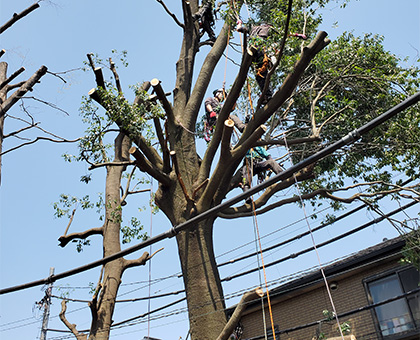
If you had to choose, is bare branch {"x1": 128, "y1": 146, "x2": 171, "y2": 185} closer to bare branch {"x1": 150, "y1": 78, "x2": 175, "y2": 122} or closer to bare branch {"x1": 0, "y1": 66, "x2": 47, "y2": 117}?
bare branch {"x1": 150, "y1": 78, "x2": 175, "y2": 122}

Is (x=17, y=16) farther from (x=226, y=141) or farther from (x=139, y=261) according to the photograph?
(x=139, y=261)

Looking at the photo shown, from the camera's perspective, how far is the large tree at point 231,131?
268 inches

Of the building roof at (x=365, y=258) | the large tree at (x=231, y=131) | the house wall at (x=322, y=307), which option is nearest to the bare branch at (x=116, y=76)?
the large tree at (x=231, y=131)

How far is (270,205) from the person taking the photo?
844 cm

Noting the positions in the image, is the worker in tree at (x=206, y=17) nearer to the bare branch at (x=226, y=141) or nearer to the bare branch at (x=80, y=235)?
the bare branch at (x=226, y=141)

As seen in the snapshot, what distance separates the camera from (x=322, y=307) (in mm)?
12359

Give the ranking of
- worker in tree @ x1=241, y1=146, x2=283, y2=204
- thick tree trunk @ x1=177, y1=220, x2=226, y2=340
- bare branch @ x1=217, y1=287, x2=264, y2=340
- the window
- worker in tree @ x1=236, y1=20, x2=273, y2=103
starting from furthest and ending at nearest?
the window → worker in tree @ x1=241, y1=146, x2=283, y2=204 → worker in tree @ x1=236, y1=20, x2=273, y2=103 → thick tree trunk @ x1=177, y1=220, x2=226, y2=340 → bare branch @ x1=217, y1=287, x2=264, y2=340

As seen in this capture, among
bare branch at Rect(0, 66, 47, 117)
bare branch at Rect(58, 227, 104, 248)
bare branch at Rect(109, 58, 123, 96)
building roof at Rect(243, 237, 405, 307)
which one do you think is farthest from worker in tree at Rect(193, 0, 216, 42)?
building roof at Rect(243, 237, 405, 307)

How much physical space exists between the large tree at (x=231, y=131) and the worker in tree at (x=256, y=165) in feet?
0.77

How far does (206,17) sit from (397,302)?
8261 mm

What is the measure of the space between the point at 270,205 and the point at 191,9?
16.5 ft

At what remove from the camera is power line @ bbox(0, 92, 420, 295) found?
172 inches

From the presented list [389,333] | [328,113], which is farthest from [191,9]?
[389,333]

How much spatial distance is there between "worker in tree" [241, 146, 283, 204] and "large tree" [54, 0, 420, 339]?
0.77 ft
